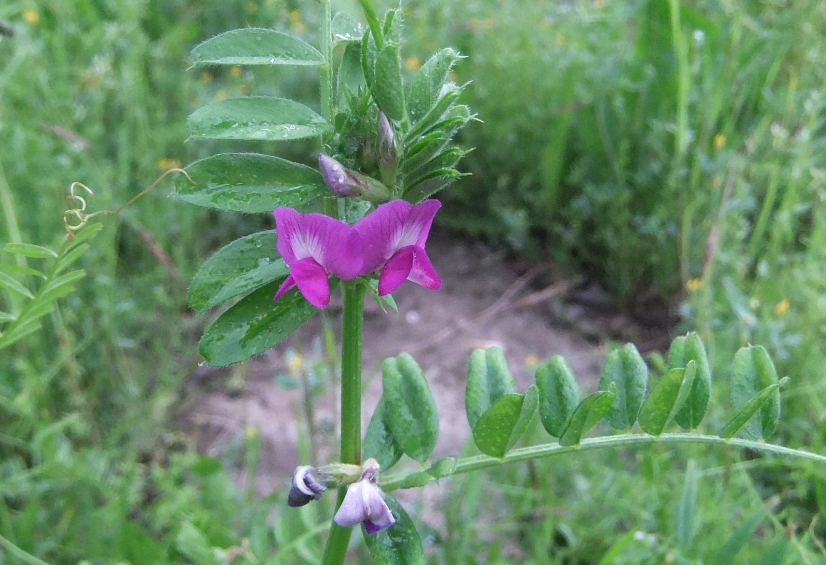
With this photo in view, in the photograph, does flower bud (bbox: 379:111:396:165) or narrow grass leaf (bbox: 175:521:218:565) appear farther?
narrow grass leaf (bbox: 175:521:218:565)

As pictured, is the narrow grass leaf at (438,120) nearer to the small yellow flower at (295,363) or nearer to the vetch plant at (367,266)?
the vetch plant at (367,266)

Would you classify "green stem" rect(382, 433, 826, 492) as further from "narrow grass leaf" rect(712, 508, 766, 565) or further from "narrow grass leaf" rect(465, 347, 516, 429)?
"narrow grass leaf" rect(712, 508, 766, 565)

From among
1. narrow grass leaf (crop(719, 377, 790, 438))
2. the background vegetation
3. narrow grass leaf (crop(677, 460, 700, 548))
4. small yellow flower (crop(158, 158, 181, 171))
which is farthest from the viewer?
small yellow flower (crop(158, 158, 181, 171))

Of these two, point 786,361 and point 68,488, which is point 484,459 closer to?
point 68,488

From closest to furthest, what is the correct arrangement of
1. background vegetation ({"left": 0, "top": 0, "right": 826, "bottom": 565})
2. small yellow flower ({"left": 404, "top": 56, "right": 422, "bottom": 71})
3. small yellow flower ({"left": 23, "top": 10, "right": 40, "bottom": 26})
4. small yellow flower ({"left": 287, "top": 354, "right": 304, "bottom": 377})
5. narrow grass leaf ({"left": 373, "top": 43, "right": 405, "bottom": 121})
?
1. narrow grass leaf ({"left": 373, "top": 43, "right": 405, "bottom": 121})
2. background vegetation ({"left": 0, "top": 0, "right": 826, "bottom": 565})
3. small yellow flower ({"left": 287, "top": 354, "right": 304, "bottom": 377})
4. small yellow flower ({"left": 23, "top": 10, "right": 40, "bottom": 26})
5. small yellow flower ({"left": 404, "top": 56, "right": 422, "bottom": 71})

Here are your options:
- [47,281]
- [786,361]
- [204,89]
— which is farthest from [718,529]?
[204,89]

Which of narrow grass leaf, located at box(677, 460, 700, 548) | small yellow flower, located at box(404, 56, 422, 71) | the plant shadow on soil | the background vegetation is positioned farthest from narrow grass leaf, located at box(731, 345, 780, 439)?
small yellow flower, located at box(404, 56, 422, 71)
